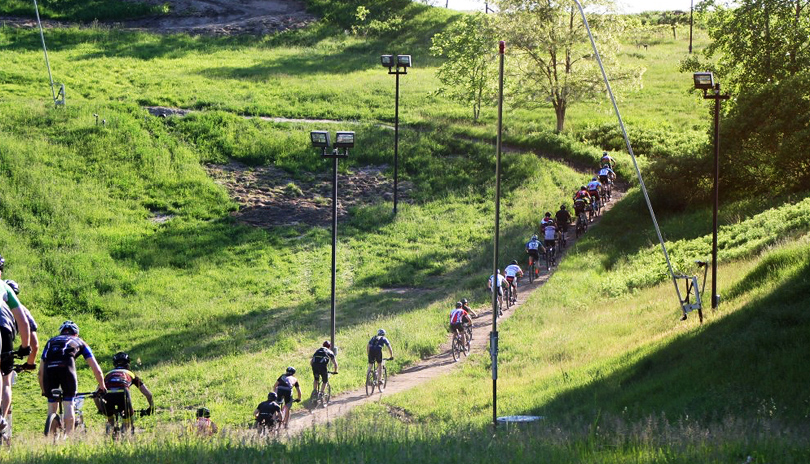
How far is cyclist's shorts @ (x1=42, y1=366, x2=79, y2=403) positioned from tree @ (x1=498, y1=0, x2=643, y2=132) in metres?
41.0

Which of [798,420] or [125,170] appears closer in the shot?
[798,420]

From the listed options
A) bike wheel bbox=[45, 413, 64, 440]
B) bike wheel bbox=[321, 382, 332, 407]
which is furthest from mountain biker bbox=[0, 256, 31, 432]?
bike wheel bbox=[321, 382, 332, 407]

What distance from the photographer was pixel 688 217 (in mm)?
35031

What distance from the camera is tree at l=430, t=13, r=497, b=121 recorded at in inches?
2099

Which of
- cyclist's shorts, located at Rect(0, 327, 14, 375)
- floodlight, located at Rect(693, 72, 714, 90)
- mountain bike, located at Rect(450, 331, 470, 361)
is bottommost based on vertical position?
mountain bike, located at Rect(450, 331, 470, 361)

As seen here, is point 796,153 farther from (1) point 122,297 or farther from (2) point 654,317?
(1) point 122,297

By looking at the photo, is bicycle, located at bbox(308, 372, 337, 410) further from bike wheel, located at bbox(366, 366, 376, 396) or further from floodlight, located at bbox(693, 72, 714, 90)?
floodlight, located at bbox(693, 72, 714, 90)

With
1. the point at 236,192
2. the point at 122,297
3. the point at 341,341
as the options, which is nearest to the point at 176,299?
the point at 122,297

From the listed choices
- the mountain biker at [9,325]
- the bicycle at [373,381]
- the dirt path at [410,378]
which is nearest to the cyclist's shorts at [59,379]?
the mountain biker at [9,325]

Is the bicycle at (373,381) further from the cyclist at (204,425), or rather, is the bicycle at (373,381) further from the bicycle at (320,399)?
the cyclist at (204,425)

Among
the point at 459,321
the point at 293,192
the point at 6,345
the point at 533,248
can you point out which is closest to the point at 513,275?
the point at 533,248

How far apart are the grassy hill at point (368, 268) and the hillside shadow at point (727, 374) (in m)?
0.06

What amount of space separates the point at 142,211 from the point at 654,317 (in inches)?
981

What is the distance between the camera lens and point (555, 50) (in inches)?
1967
